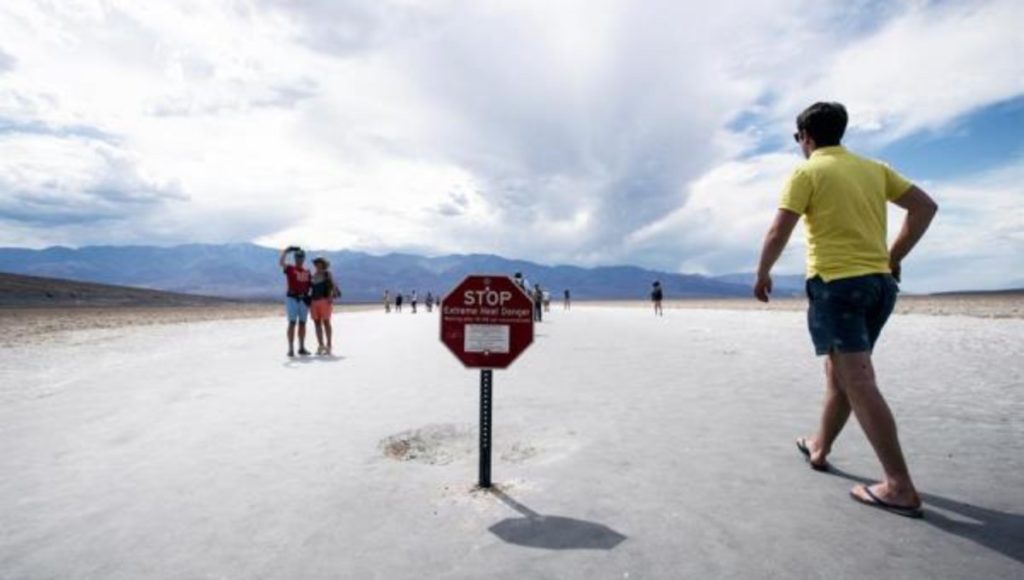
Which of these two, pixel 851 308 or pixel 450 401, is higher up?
pixel 851 308

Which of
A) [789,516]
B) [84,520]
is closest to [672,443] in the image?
[789,516]

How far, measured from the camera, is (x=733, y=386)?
7984mm

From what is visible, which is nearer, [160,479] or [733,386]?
[160,479]

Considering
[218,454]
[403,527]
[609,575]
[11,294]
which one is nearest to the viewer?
[609,575]

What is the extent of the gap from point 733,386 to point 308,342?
38.5 ft

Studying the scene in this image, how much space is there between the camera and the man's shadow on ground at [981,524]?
3.01 meters

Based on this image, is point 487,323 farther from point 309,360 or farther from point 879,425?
point 309,360

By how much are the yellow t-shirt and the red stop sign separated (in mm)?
1682

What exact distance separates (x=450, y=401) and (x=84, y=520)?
395 cm

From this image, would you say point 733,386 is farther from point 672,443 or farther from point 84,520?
point 84,520

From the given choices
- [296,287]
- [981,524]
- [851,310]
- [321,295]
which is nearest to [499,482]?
[851,310]

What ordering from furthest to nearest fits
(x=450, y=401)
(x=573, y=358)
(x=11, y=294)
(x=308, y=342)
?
1. (x=11, y=294)
2. (x=308, y=342)
3. (x=573, y=358)
4. (x=450, y=401)

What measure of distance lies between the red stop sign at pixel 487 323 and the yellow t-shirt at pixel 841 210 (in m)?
1.68

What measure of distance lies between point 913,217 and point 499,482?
303 cm
